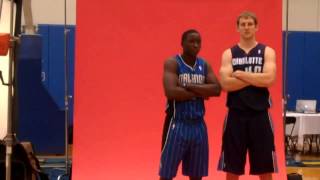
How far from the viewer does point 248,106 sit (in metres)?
3.92

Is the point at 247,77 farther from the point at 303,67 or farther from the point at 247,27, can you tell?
the point at 303,67

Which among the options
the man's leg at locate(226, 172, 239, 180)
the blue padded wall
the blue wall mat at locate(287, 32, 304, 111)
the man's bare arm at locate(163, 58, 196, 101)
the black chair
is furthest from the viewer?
the blue wall mat at locate(287, 32, 304, 111)

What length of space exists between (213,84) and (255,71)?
37 cm

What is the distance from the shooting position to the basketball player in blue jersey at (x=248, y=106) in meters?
3.92

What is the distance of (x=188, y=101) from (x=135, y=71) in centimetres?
197

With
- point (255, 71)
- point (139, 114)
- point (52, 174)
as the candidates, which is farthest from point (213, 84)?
point (52, 174)

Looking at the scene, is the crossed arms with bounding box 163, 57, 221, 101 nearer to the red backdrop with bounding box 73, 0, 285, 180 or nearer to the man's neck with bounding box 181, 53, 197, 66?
the man's neck with bounding box 181, 53, 197, 66

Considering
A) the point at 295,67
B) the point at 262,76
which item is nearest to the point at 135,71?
the point at 262,76

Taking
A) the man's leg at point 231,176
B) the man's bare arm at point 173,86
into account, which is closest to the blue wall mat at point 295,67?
the man's leg at point 231,176

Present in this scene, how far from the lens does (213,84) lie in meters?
3.82

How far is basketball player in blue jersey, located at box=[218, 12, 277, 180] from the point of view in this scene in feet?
12.8

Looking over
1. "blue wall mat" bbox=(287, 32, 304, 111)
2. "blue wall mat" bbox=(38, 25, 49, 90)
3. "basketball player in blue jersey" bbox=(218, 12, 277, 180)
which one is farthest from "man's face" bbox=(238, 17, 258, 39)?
"blue wall mat" bbox=(287, 32, 304, 111)

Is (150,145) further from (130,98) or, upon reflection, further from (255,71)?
(255,71)

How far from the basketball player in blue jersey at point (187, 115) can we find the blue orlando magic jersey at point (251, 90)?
0.23 metres
